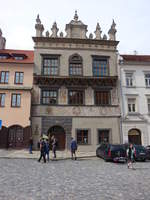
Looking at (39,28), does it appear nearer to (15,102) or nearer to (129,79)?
(15,102)

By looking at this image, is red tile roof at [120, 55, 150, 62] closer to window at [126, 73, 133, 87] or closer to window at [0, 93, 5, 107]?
window at [126, 73, 133, 87]

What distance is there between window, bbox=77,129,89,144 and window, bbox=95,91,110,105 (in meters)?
4.43

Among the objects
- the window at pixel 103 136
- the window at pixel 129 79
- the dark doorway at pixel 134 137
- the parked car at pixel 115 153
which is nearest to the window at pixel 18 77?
the window at pixel 103 136

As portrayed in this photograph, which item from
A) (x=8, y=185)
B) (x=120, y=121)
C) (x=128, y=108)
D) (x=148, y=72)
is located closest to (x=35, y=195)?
(x=8, y=185)

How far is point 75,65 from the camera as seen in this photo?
23.7m

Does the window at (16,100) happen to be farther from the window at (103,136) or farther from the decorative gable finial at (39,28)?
the window at (103,136)

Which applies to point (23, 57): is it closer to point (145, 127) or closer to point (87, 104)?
point (87, 104)

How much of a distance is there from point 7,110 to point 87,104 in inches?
418

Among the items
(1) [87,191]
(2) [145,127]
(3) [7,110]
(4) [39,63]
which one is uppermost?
(4) [39,63]

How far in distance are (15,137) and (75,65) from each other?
12.8 m

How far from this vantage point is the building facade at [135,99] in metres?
22.2

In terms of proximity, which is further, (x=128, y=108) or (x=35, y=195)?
(x=128, y=108)

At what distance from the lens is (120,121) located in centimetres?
2220

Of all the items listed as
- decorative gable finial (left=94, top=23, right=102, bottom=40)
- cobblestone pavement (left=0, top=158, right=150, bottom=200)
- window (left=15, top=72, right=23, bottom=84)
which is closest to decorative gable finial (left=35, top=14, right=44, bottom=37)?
window (left=15, top=72, right=23, bottom=84)
